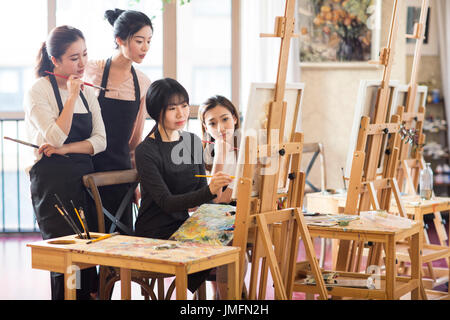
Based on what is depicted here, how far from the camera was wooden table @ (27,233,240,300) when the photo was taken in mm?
1925

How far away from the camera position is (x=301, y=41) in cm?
552

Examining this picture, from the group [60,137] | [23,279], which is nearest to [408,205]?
[60,137]

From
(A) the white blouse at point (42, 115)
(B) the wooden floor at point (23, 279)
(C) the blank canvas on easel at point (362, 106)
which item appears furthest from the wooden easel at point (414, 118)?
(A) the white blouse at point (42, 115)

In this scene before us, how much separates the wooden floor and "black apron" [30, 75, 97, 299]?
0.76 metres

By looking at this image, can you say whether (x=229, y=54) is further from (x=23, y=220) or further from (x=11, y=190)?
(x=11, y=190)

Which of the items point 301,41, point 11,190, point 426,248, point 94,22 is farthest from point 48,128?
point 11,190

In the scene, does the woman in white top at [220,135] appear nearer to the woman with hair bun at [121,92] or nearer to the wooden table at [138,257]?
the woman with hair bun at [121,92]

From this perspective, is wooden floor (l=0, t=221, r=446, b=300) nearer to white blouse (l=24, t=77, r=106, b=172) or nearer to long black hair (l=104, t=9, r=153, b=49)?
white blouse (l=24, t=77, r=106, b=172)

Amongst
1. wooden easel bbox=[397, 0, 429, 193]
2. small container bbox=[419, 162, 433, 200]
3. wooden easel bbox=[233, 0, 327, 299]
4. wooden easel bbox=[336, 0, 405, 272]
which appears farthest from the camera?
wooden easel bbox=[397, 0, 429, 193]

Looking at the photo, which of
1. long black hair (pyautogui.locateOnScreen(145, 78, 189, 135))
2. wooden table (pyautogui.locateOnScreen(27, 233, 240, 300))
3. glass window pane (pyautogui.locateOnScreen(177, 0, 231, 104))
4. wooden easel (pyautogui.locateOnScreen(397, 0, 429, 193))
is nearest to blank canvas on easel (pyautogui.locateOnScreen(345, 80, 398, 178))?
wooden easel (pyautogui.locateOnScreen(397, 0, 429, 193))

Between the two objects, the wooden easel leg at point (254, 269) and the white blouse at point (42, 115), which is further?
the white blouse at point (42, 115)

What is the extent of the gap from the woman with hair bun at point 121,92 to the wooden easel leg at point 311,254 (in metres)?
0.93

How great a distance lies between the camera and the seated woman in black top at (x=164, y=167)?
2.59 m

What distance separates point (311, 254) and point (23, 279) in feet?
6.94
